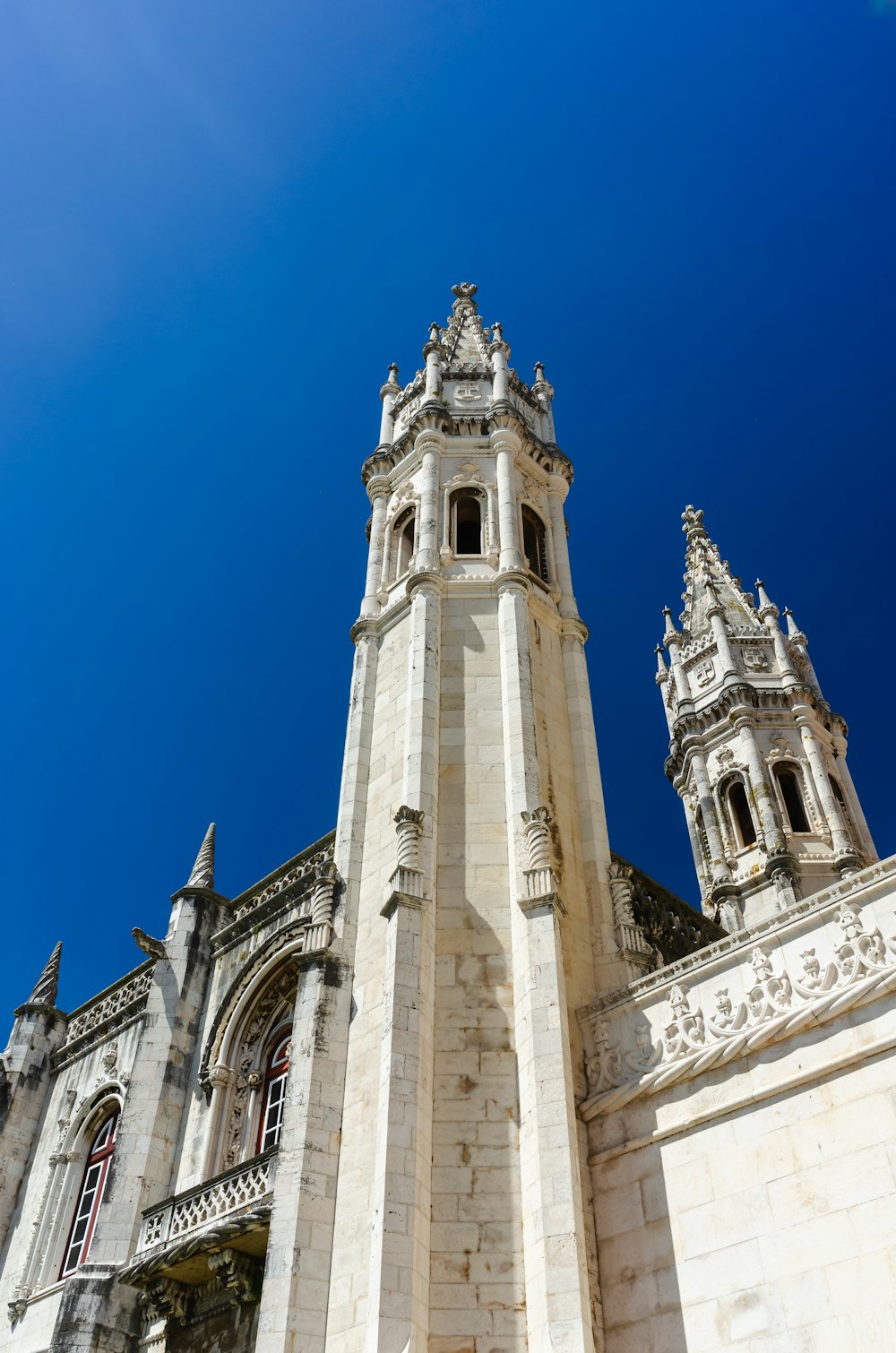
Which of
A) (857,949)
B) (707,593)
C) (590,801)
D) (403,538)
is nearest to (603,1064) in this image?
(857,949)

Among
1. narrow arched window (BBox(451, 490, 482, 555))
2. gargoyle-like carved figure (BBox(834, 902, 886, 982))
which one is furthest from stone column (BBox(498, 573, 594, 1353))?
narrow arched window (BBox(451, 490, 482, 555))

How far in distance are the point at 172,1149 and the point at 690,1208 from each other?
1000 centimetres

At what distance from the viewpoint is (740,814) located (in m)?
29.9

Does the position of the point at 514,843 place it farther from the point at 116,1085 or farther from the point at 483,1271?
the point at 116,1085

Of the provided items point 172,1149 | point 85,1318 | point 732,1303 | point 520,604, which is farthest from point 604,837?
point 85,1318

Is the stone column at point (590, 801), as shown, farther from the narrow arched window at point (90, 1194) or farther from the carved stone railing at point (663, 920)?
the narrow arched window at point (90, 1194)

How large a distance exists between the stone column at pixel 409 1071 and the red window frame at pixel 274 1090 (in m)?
4.49

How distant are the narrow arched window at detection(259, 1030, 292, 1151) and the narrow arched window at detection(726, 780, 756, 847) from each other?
1451 cm

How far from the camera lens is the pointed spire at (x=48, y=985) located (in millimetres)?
26234

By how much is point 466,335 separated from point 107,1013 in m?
18.2

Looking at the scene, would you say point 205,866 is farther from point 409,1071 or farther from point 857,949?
point 857,949

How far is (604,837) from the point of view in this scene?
1717 centimetres

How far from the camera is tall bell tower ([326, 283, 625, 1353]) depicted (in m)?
12.0

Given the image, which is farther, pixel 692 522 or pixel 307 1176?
pixel 692 522
